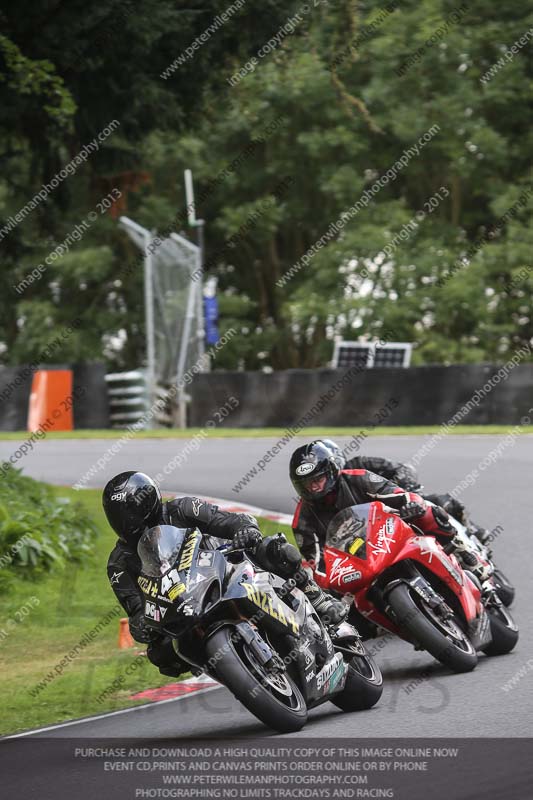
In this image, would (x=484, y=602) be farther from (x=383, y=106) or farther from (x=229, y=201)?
(x=229, y=201)

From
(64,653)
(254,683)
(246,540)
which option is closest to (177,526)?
(246,540)

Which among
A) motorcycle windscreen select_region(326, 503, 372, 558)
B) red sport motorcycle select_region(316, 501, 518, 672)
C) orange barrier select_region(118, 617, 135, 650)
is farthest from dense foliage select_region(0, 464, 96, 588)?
red sport motorcycle select_region(316, 501, 518, 672)

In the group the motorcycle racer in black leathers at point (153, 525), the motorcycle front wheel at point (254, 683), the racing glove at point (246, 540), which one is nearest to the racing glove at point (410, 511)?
the motorcycle racer in black leathers at point (153, 525)

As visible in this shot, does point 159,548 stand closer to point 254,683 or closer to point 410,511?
point 254,683

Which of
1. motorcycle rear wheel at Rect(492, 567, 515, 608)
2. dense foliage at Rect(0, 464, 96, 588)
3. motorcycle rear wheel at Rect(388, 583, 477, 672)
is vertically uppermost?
motorcycle rear wheel at Rect(388, 583, 477, 672)

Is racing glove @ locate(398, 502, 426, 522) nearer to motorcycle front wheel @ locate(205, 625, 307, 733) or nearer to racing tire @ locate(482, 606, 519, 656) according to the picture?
racing tire @ locate(482, 606, 519, 656)

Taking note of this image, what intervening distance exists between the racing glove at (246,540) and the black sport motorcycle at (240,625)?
0.04 metres

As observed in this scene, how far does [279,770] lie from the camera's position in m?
5.98

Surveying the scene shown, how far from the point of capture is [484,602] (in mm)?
8602

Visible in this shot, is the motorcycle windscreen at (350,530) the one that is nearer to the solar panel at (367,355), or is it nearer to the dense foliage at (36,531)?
the dense foliage at (36,531)

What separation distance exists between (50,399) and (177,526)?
852 inches

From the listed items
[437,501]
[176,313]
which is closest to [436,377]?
[176,313]

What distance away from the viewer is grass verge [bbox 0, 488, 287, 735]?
8.24 m

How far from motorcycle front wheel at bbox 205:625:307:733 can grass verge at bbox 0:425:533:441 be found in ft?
55.3
